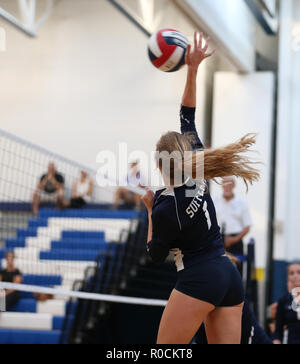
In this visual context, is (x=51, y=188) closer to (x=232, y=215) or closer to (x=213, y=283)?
(x=232, y=215)

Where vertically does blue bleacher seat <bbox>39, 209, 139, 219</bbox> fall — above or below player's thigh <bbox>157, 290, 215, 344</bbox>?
above

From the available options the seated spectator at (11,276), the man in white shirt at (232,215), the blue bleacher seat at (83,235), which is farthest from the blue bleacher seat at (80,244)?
the man in white shirt at (232,215)

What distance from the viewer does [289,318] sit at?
20.3 ft

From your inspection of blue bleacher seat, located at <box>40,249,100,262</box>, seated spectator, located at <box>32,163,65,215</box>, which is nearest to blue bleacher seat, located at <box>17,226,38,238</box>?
seated spectator, located at <box>32,163,65,215</box>

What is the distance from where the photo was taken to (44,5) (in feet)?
43.7

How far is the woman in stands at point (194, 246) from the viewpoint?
3480mm

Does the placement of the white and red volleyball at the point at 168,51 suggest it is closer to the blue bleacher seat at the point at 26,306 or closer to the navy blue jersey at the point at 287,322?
the navy blue jersey at the point at 287,322

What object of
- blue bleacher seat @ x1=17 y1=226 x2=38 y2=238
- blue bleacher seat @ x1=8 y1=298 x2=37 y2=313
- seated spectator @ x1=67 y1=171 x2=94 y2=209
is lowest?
blue bleacher seat @ x1=8 y1=298 x2=37 y2=313

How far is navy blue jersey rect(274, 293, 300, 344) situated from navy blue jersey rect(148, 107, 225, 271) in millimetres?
2763

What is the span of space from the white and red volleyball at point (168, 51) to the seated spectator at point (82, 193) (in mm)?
6104

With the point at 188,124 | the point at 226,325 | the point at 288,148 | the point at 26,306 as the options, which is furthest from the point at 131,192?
the point at 226,325

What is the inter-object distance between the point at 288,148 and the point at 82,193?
3896 mm

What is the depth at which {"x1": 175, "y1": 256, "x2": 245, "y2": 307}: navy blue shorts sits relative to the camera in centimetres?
347

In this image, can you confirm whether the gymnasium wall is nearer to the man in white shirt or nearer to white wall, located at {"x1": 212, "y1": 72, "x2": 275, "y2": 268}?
white wall, located at {"x1": 212, "y1": 72, "x2": 275, "y2": 268}
